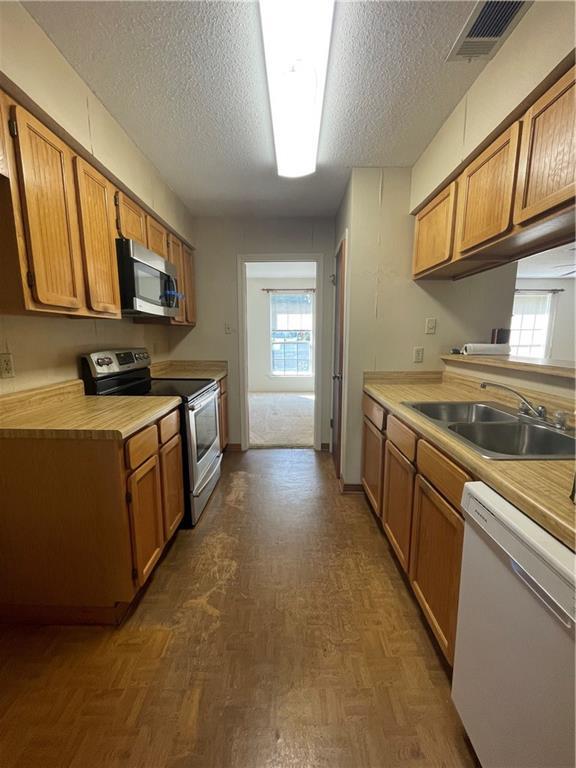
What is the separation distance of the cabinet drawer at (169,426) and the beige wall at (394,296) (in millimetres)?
1310

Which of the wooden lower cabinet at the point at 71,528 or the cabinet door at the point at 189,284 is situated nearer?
the wooden lower cabinet at the point at 71,528

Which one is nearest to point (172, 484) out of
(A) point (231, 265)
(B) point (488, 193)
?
(B) point (488, 193)

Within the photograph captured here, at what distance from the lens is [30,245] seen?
4.17 ft

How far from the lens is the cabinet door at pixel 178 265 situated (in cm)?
274

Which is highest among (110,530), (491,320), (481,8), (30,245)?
(481,8)

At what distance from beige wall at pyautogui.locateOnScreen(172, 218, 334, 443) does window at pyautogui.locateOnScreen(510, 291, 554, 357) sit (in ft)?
5.54

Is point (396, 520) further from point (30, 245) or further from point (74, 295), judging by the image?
point (30, 245)

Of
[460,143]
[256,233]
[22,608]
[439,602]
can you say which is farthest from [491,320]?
[22,608]

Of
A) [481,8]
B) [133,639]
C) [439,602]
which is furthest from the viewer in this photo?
[133,639]

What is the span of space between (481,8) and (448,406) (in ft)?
5.47

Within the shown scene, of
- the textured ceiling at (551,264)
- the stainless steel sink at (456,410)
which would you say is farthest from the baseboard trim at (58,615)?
the textured ceiling at (551,264)

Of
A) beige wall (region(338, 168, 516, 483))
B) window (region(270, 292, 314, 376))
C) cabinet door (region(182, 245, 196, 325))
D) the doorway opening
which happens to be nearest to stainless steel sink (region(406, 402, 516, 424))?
beige wall (region(338, 168, 516, 483))

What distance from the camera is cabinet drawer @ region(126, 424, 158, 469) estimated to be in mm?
1386

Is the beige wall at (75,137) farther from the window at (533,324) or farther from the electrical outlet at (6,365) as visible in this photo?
the window at (533,324)
